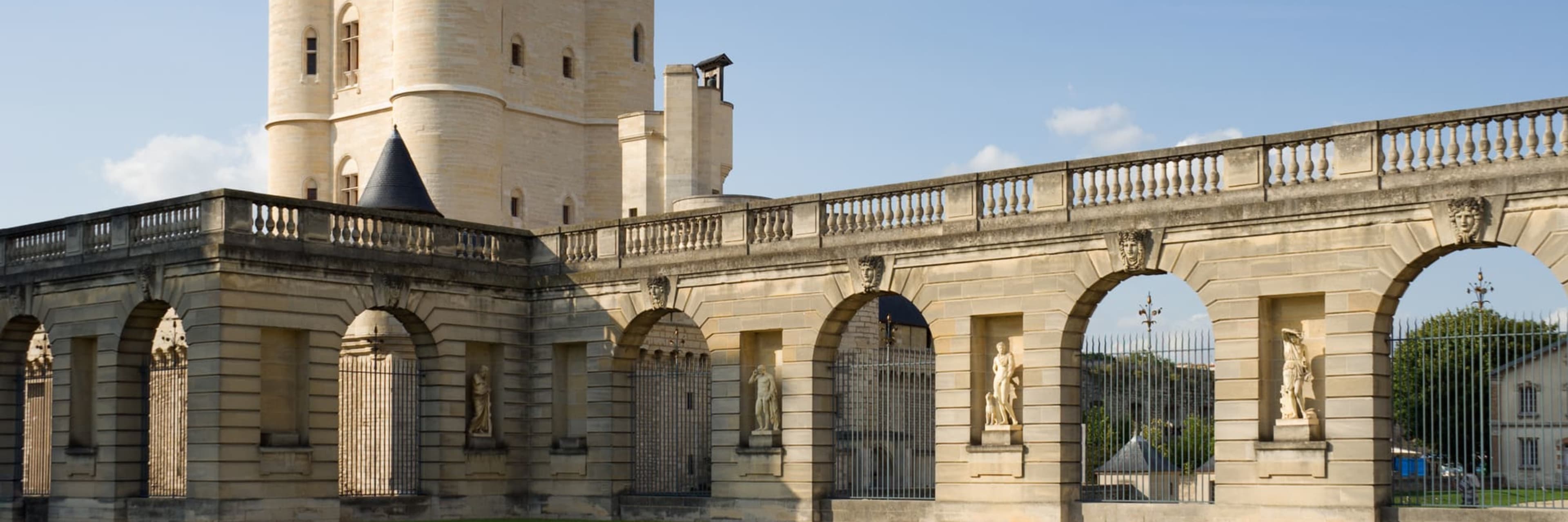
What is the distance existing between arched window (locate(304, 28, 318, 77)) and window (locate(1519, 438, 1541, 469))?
31906 millimetres

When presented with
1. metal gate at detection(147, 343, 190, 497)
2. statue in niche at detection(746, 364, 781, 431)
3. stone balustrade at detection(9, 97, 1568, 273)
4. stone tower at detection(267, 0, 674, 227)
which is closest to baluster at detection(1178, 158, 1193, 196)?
stone balustrade at detection(9, 97, 1568, 273)

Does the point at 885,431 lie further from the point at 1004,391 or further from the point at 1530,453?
the point at 1530,453

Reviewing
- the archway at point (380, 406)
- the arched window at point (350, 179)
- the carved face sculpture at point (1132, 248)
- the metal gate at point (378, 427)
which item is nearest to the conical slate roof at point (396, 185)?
the archway at point (380, 406)

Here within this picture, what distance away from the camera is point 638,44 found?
48.1 meters

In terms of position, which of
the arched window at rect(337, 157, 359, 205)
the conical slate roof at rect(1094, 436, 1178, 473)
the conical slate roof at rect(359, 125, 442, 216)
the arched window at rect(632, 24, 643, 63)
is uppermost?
the arched window at rect(632, 24, 643, 63)

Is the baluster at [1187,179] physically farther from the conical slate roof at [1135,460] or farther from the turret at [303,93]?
the turret at [303,93]

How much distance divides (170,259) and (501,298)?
16.8ft

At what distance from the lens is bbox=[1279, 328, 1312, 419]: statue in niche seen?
20328mm

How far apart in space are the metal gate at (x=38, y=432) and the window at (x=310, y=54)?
10.4 m

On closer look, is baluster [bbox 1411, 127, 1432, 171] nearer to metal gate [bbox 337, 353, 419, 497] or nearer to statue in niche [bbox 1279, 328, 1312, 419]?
statue in niche [bbox 1279, 328, 1312, 419]

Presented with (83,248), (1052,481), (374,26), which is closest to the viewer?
(1052,481)

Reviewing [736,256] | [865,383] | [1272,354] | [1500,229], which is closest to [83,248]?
[736,256]

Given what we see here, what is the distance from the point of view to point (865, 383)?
29109 mm

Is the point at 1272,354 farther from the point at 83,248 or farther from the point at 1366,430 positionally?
the point at 83,248
